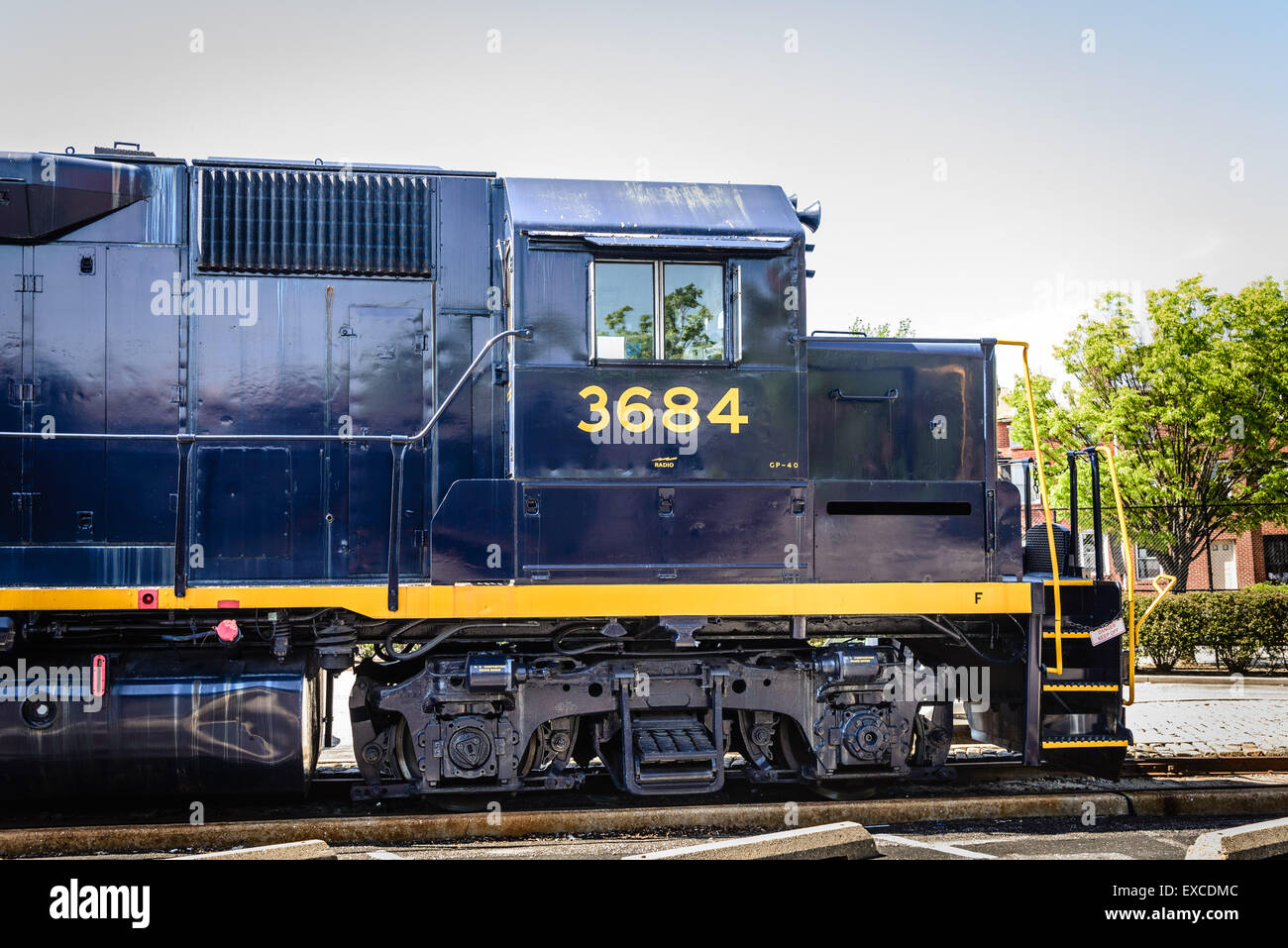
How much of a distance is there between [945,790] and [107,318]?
7.11 meters

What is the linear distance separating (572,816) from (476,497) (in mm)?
2207

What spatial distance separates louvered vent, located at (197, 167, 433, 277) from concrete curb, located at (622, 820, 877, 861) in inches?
174

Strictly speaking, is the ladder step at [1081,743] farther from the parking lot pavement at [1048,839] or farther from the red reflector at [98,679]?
the red reflector at [98,679]

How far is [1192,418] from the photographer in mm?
20328

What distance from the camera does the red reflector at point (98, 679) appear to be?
20.4ft

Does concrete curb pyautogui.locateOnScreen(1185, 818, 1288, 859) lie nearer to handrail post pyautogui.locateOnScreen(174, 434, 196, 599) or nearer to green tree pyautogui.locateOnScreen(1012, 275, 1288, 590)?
handrail post pyautogui.locateOnScreen(174, 434, 196, 599)

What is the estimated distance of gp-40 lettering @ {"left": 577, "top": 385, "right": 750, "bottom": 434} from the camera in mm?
6363

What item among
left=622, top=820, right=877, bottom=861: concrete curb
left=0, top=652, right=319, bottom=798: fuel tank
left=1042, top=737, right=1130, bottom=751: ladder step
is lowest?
left=622, top=820, right=877, bottom=861: concrete curb

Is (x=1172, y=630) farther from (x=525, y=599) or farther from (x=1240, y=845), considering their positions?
(x=525, y=599)

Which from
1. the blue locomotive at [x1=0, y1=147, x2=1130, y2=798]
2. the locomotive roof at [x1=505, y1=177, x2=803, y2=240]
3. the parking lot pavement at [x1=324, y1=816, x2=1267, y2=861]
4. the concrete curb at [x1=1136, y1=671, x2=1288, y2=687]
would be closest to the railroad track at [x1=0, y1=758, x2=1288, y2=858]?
the parking lot pavement at [x1=324, y1=816, x2=1267, y2=861]

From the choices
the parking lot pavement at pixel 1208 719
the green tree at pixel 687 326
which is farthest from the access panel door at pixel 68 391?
the parking lot pavement at pixel 1208 719

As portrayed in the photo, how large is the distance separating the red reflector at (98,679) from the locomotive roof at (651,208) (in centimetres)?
401

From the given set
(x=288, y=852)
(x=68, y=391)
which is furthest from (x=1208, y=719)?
(x=68, y=391)

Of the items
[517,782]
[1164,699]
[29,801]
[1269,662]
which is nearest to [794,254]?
[517,782]
